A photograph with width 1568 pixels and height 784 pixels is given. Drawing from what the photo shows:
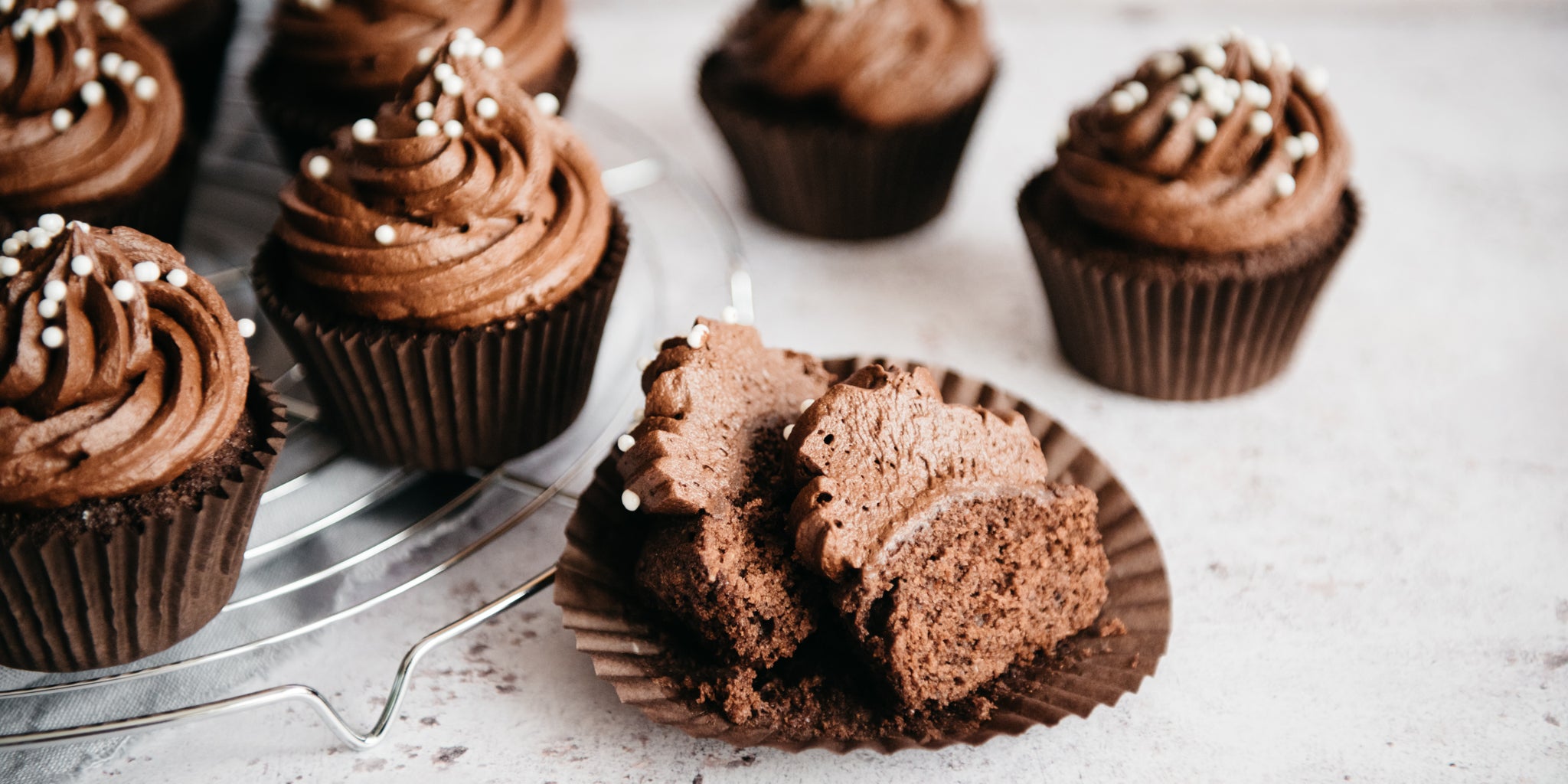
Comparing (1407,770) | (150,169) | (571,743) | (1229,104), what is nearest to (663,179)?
(150,169)

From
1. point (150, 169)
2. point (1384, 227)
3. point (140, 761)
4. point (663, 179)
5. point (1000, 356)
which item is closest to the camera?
point (140, 761)

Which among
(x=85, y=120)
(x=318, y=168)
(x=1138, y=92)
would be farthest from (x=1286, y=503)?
(x=85, y=120)

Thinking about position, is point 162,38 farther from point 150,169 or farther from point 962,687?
point 962,687

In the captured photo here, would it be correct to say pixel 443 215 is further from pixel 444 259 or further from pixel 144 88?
pixel 144 88

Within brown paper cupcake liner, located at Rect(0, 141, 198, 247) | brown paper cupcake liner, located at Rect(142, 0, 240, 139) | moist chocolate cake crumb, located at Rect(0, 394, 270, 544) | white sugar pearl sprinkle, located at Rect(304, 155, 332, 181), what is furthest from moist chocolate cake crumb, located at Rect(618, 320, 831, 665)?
brown paper cupcake liner, located at Rect(142, 0, 240, 139)

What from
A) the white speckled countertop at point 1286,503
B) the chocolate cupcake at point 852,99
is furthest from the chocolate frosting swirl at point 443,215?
the chocolate cupcake at point 852,99

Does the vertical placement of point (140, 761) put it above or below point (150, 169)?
below

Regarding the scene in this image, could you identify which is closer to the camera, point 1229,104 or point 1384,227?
point 1229,104
